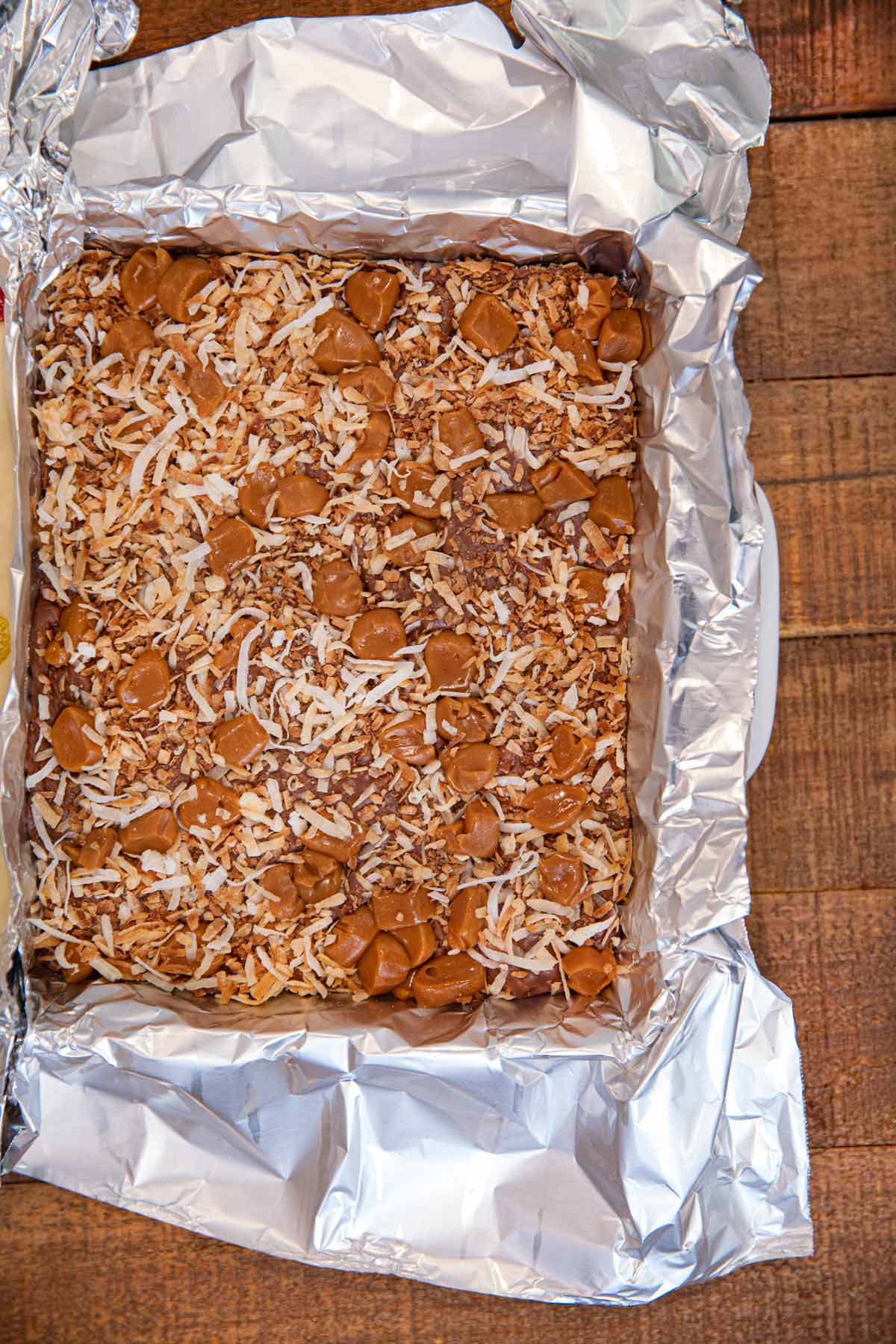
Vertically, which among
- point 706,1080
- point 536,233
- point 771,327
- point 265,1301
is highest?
point 536,233

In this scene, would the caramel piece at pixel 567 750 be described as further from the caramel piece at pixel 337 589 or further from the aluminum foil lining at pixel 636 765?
the caramel piece at pixel 337 589

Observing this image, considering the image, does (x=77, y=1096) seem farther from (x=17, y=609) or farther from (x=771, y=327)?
(x=771, y=327)

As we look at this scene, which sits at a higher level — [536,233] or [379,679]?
[536,233]

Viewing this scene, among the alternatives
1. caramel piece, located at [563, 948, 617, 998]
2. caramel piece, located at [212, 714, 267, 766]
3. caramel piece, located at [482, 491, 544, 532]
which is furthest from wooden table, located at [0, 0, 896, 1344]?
caramel piece, located at [212, 714, 267, 766]

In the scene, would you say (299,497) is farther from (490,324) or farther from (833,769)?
(833,769)

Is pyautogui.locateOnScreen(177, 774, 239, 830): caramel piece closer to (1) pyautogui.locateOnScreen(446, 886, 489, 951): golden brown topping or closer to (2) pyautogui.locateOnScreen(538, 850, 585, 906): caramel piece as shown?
(1) pyautogui.locateOnScreen(446, 886, 489, 951): golden brown topping

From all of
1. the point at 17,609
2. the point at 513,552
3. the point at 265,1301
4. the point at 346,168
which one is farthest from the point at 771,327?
the point at 265,1301
